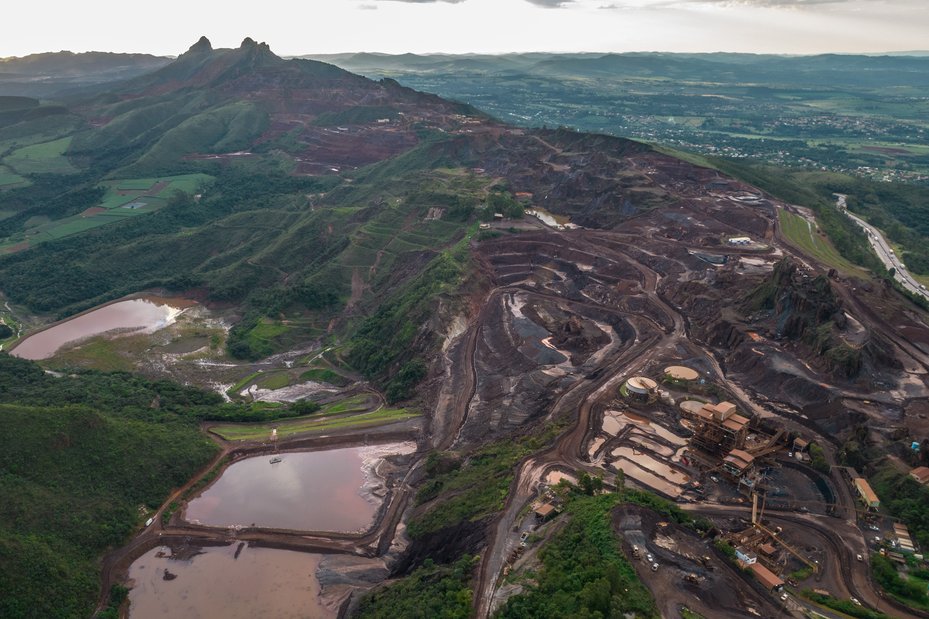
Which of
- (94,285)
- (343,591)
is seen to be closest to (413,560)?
(343,591)

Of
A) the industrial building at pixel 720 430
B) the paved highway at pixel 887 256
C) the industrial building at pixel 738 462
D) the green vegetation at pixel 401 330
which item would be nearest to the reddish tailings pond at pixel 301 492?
the green vegetation at pixel 401 330

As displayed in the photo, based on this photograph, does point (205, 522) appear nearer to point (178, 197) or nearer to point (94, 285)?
point (94, 285)

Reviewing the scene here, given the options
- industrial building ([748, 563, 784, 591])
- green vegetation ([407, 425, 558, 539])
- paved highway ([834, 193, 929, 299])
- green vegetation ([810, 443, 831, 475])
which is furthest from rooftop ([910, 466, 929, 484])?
paved highway ([834, 193, 929, 299])

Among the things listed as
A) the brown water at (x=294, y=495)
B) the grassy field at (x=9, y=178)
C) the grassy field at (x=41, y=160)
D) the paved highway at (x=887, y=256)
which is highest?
the grassy field at (x=41, y=160)

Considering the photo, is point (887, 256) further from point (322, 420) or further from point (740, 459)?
point (322, 420)

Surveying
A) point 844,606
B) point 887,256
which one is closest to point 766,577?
point 844,606

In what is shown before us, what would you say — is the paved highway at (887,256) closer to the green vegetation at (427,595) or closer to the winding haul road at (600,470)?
the winding haul road at (600,470)

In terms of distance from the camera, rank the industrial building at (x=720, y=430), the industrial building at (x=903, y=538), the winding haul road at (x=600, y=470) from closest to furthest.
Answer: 1. the winding haul road at (x=600, y=470)
2. the industrial building at (x=903, y=538)
3. the industrial building at (x=720, y=430)
